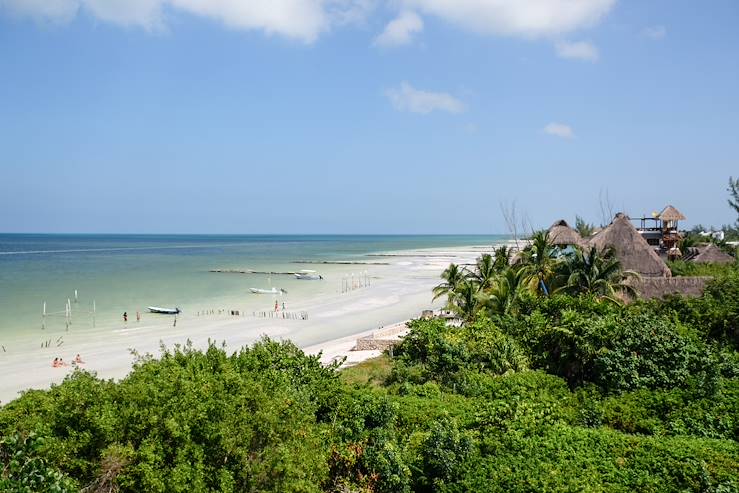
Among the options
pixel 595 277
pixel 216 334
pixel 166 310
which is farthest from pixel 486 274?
pixel 166 310

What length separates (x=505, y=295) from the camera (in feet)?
71.2

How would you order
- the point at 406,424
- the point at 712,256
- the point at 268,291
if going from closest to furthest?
1. the point at 406,424
2. the point at 712,256
3. the point at 268,291

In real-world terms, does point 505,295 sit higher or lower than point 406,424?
higher

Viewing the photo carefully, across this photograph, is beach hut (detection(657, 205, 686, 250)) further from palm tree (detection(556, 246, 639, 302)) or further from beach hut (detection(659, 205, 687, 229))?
palm tree (detection(556, 246, 639, 302))

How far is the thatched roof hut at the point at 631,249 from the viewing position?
27094 millimetres

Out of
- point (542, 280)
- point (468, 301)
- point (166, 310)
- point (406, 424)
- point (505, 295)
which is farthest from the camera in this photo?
point (166, 310)

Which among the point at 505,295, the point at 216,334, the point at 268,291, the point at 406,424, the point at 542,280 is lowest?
the point at 216,334

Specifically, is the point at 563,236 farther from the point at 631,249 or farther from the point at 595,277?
the point at 595,277

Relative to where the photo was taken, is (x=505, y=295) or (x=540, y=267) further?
(x=540, y=267)

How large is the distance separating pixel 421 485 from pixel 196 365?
446 centimetres

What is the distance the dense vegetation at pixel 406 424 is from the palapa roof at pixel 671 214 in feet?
77.4

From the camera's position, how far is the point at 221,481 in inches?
274

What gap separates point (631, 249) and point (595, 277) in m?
6.93

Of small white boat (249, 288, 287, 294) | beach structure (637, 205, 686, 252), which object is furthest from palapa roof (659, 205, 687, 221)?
small white boat (249, 288, 287, 294)
